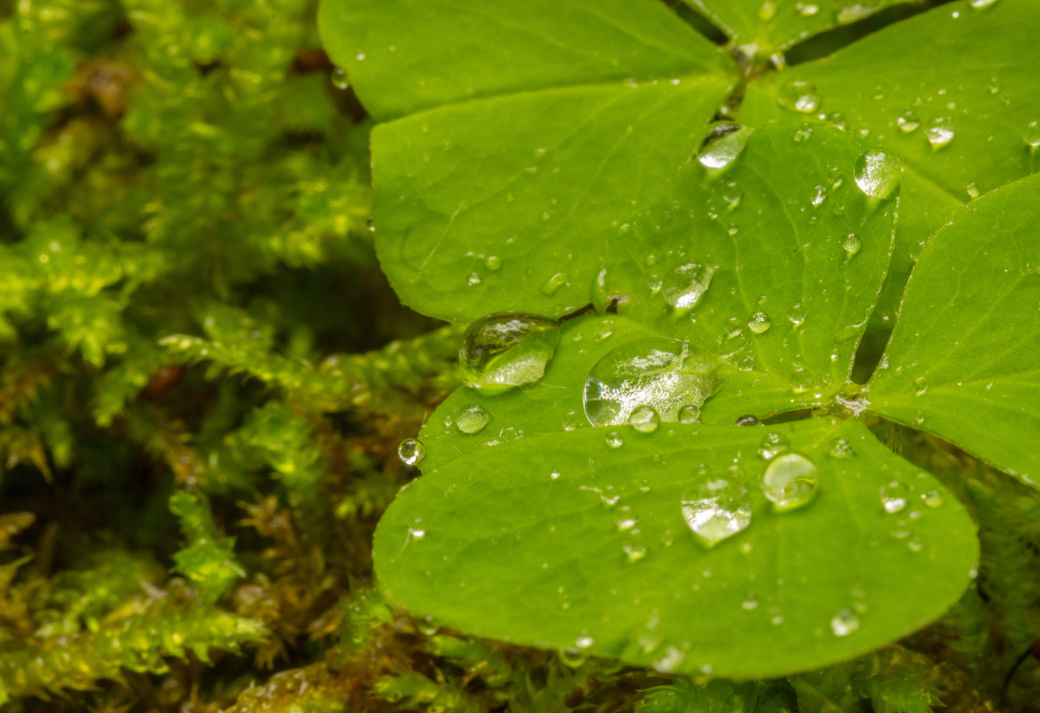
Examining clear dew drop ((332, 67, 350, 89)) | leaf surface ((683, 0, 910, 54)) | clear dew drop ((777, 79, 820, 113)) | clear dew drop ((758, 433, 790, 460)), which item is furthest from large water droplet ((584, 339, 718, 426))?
clear dew drop ((332, 67, 350, 89))

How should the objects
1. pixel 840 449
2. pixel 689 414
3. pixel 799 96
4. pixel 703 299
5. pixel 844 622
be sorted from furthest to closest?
1. pixel 799 96
2. pixel 703 299
3. pixel 689 414
4. pixel 840 449
5. pixel 844 622

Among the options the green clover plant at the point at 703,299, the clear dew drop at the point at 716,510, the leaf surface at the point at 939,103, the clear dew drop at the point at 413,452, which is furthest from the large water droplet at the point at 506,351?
the leaf surface at the point at 939,103

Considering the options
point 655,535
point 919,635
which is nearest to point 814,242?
point 655,535

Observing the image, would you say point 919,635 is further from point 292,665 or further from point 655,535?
point 292,665

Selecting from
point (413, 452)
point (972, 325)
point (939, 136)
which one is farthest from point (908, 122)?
point (413, 452)

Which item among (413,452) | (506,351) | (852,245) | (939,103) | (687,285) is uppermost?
(939,103)

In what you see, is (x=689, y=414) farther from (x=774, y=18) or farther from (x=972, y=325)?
(x=774, y=18)
